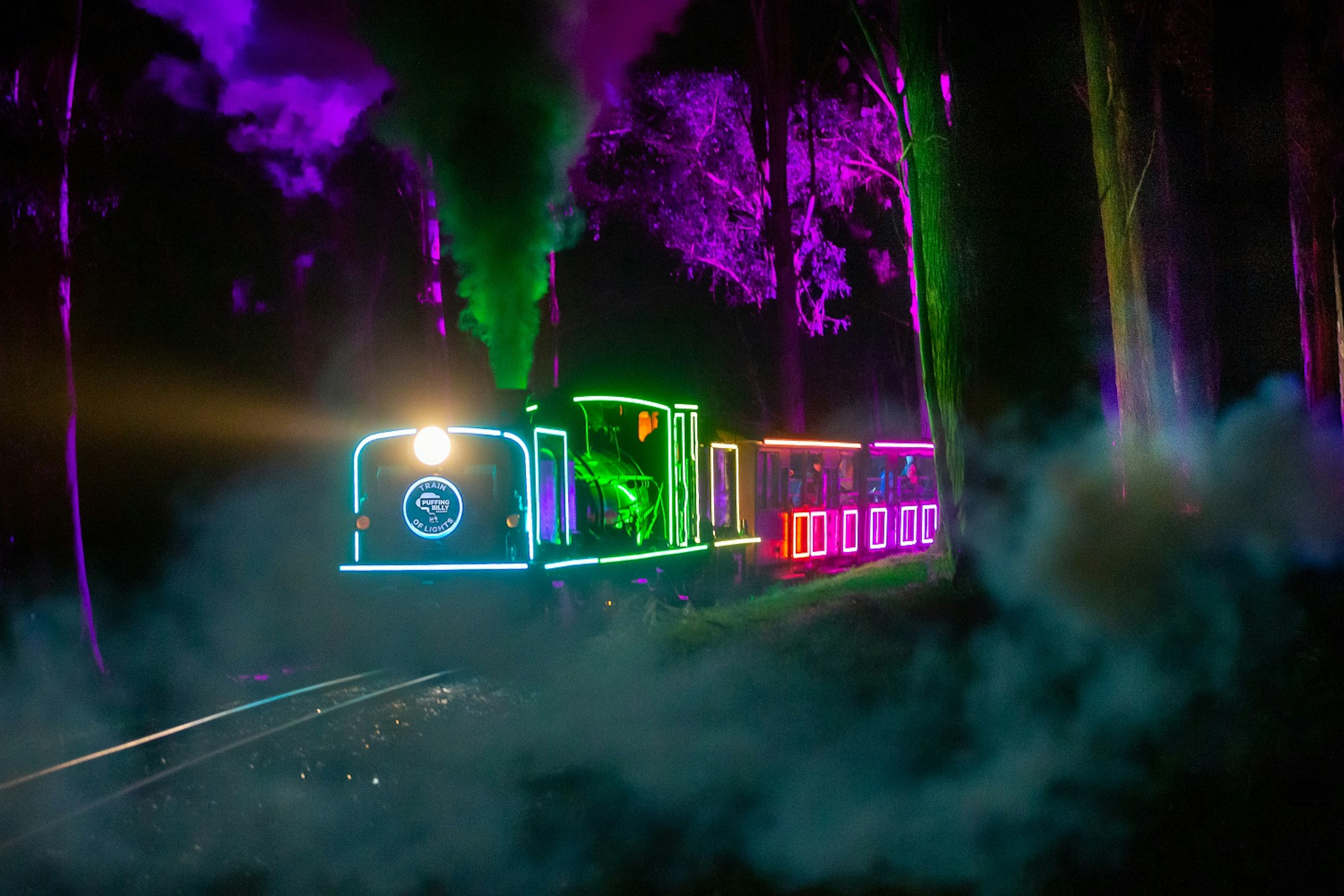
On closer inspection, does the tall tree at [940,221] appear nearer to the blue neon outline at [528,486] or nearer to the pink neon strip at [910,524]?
the blue neon outline at [528,486]

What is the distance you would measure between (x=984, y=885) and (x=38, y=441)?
372 inches

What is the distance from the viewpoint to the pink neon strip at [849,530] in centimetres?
2264

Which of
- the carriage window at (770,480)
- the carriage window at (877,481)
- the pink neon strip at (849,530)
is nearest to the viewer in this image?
the carriage window at (770,480)

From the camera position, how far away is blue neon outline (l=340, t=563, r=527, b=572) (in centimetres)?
1229

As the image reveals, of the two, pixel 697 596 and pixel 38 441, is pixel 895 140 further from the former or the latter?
pixel 38 441

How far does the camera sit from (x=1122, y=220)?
12.0 metres

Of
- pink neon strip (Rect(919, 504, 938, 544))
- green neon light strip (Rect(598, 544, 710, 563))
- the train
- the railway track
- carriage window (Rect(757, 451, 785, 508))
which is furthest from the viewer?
pink neon strip (Rect(919, 504, 938, 544))

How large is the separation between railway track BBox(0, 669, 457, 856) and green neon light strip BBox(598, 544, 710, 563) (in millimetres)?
2375

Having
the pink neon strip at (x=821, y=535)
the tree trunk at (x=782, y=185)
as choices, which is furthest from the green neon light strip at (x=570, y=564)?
the tree trunk at (x=782, y=185)

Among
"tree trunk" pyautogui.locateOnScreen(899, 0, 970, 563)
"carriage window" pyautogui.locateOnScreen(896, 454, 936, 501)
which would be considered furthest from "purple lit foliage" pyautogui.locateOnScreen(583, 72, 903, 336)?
"tree trunk" pyautogui.locateOnScreen(899, 0, 970, 563)

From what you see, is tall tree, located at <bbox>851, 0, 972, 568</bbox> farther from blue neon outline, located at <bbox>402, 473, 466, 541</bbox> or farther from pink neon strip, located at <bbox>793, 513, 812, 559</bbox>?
pink neon strip, located at <bbox>793, 513, 812, 559</bbox>

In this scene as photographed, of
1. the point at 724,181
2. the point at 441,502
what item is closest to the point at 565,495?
the point at 441,502

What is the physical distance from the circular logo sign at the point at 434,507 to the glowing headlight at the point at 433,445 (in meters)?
0.20

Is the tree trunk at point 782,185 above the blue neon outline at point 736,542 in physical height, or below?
above
